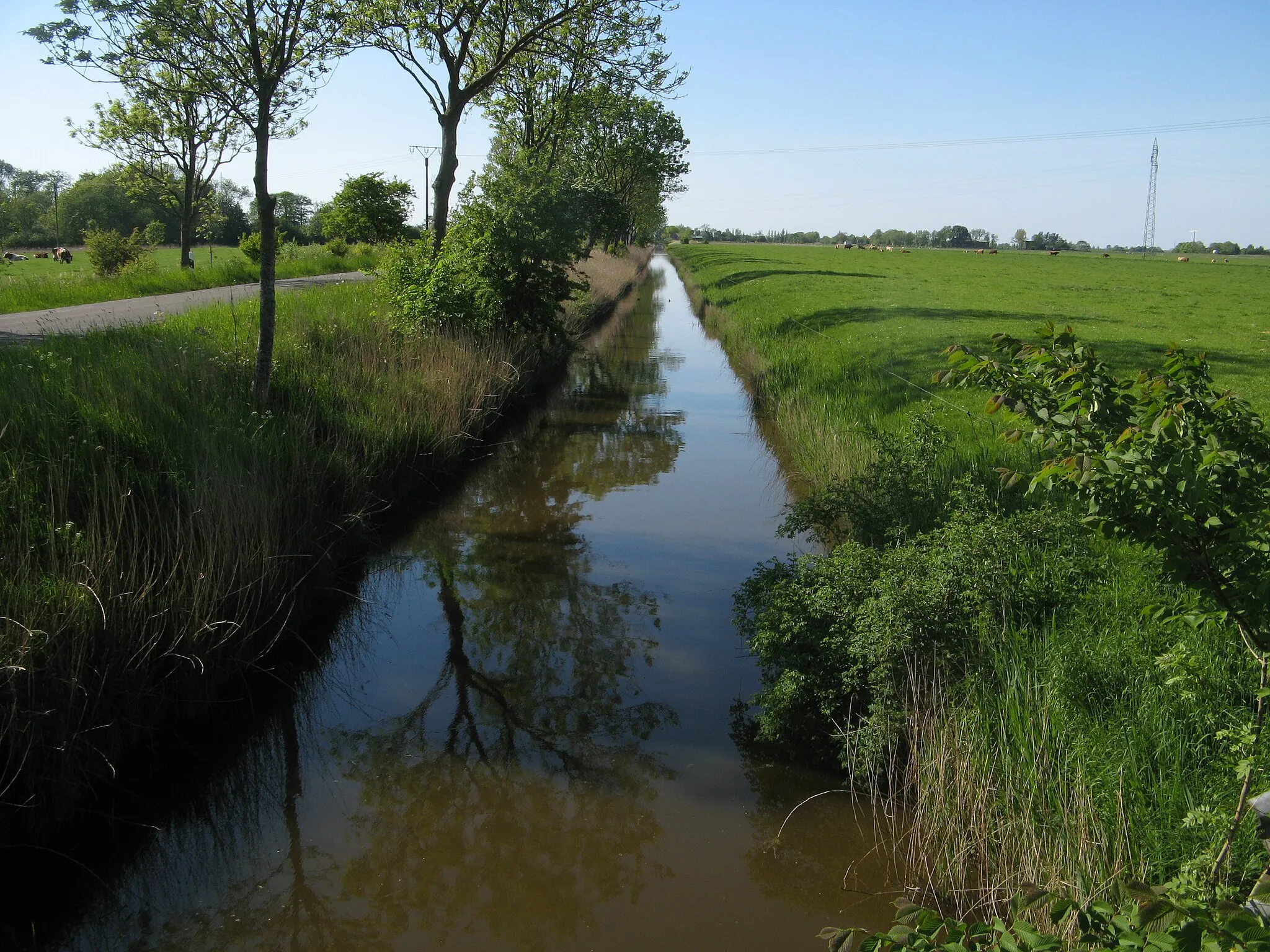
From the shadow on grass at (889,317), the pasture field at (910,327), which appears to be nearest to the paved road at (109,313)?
the pasture field at (910,327)

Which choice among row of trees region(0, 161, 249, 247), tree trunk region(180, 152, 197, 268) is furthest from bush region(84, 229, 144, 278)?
row of trees region(0, 161, 249, 247)

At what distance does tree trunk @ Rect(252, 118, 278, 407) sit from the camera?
26.8 ft

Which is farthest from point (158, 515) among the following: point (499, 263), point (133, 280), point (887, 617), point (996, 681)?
point (133, 280)

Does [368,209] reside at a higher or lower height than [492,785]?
higher

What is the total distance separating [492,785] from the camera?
16.2 feet

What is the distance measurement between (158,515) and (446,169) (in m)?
13.1

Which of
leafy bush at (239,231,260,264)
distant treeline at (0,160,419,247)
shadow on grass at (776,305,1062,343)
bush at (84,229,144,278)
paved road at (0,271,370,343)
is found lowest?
paved road at (0,271,370,343)

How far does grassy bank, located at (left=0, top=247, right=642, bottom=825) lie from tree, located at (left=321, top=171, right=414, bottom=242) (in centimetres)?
3184

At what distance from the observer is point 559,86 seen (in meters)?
28.5

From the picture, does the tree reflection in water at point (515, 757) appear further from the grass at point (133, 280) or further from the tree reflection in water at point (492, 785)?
the grass at point (133, 280)

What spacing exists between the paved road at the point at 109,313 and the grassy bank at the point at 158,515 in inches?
84.4

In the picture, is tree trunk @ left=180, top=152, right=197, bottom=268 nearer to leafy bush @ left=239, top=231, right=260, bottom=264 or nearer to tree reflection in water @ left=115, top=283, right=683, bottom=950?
leafy bush @ left=239, top=231, right=260, bottom=264

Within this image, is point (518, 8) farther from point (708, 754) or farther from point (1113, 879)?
point (1113, 879)

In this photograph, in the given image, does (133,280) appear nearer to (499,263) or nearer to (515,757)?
(499,263)
